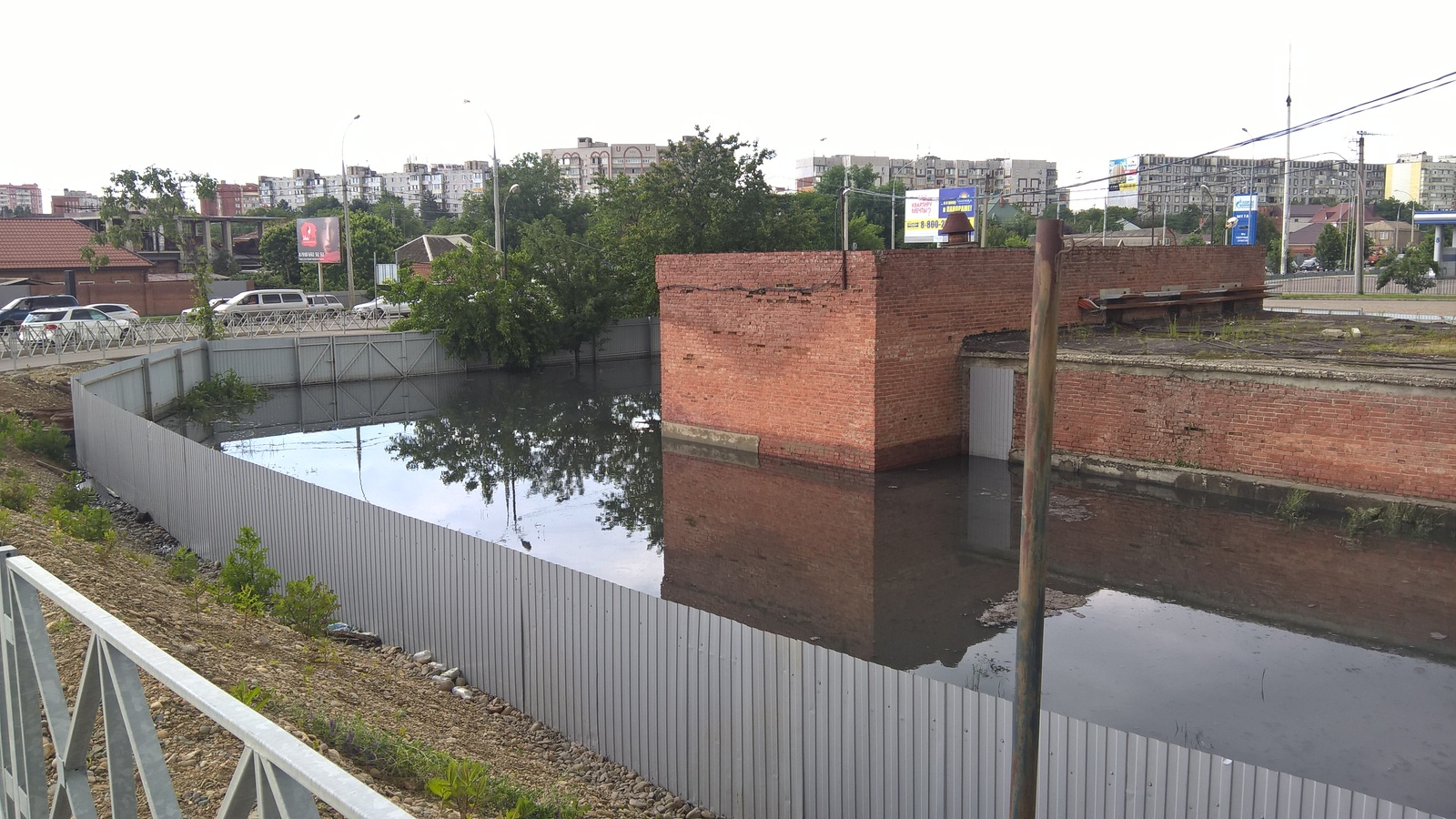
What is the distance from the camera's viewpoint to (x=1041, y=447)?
488 cm

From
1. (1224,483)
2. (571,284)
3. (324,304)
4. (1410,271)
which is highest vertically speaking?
(1410,271)

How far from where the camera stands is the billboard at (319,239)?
48.1 m

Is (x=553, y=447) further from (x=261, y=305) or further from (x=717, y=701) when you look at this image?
(x=261, y=305)

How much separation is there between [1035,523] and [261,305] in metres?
40.6

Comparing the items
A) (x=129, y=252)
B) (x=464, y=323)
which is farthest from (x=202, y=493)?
(x=129, y=252)

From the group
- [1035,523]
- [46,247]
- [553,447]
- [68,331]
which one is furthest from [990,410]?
[46,247]

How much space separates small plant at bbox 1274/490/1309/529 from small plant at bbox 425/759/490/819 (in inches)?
460

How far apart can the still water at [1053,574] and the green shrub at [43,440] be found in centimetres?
321

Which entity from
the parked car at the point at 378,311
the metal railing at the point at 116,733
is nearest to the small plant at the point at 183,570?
the metal railing at the point at 116,733

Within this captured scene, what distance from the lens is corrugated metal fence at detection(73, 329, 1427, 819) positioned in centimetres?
523

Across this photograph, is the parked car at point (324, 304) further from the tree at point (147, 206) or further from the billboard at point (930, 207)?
the billboard at point (930, 207)

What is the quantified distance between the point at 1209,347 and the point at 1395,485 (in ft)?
15.5

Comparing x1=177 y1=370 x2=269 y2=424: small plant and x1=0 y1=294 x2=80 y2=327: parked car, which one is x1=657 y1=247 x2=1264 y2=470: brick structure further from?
x1=0 y1=294 x2=80 y2=327: parked car

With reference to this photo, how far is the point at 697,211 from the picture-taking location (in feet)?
116
